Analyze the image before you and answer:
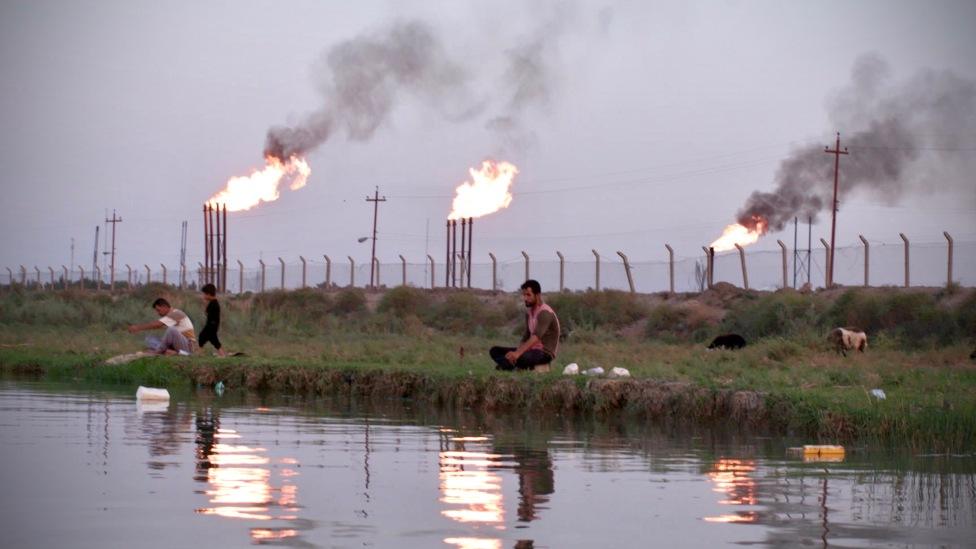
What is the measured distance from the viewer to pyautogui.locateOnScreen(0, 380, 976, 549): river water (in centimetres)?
858

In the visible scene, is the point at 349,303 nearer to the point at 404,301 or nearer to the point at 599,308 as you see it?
the point at 404,301

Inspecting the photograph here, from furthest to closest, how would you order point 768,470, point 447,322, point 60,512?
1. point 447,322
2. point 768,470
3. point 60,512

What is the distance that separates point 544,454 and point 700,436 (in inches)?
127

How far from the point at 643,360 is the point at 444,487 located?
15918mm

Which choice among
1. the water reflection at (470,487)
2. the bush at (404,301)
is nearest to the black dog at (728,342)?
the water reflection at (470,487)

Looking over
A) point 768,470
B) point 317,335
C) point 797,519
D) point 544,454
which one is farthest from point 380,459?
point 317,335

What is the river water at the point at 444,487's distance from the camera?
8.58 meters

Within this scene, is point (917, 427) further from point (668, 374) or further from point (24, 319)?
point (24, 319)

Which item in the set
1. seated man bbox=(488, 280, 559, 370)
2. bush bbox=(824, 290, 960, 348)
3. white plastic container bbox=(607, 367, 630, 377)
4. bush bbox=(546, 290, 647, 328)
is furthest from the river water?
bush bbox=(546, 290, 647, 328)

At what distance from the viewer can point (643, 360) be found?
26.4 meters

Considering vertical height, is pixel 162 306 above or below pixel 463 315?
below

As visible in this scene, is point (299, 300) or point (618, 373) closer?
point (618, 373)

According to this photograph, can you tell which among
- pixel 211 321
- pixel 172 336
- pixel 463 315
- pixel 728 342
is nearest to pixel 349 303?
pixel 463 315

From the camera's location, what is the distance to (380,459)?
12906mm
